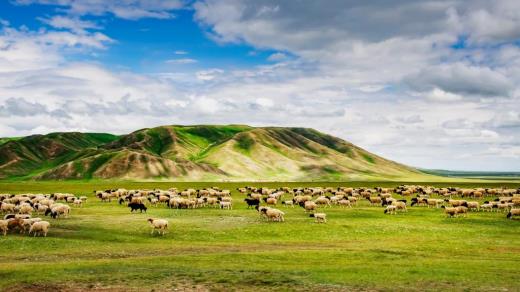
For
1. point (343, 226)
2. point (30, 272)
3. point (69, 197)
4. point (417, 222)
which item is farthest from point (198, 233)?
point (69, 197)

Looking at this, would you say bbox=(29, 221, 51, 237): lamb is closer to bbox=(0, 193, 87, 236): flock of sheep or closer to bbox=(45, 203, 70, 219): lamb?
bbox=(0, 193, 87, 236): flock of sheep

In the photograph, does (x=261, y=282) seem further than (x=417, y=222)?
No

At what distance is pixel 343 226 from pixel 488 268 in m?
19.6

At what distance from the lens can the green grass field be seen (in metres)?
22.0

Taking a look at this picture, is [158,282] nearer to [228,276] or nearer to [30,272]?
[228,276]

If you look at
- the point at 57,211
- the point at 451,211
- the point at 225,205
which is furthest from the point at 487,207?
the point at 57,211

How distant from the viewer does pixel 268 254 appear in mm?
30156

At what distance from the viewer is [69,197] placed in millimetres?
71500

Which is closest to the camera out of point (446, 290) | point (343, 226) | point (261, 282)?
point (446, 290)

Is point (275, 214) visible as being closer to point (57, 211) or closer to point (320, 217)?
point (320, 217)

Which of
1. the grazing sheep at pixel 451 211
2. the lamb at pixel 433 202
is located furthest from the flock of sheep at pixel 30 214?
the lamb at pixel 433 202

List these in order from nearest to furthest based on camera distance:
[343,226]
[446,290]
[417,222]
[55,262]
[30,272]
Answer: [446,290] < [30,272] < [55,262] < [343,226] < [417,222]

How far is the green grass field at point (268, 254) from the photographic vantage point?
72.1 ft

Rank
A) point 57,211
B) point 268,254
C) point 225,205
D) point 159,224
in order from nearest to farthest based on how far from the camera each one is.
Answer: point 268,254
point 159,224
point 57,211
point 225,205
